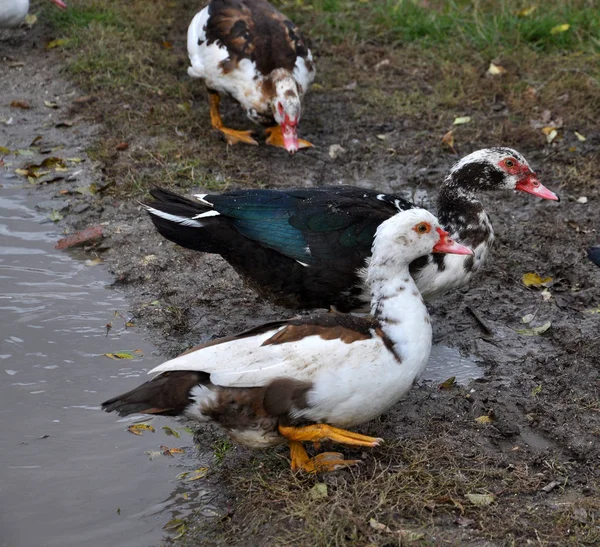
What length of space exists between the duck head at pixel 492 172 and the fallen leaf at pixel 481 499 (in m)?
1.72

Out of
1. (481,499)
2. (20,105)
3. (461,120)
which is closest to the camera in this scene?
(481,499)

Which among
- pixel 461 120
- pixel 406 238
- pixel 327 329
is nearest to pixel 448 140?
pixel 461 120

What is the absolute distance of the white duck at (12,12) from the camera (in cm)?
722

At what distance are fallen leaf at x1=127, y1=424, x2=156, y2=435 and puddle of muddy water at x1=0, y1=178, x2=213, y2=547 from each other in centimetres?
3

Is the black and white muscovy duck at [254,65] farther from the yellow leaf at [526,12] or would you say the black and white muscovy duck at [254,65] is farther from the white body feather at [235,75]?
the yellow leaf at [526,12]

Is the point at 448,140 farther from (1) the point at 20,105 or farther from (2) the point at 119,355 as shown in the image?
(1) the point at 20,105

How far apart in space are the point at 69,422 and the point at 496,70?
15.2ft

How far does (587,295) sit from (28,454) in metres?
2.91

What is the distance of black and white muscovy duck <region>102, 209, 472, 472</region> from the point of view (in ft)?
10.9

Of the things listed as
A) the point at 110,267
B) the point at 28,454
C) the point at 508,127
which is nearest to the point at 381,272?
the point at 28,454

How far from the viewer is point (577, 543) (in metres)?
3.06

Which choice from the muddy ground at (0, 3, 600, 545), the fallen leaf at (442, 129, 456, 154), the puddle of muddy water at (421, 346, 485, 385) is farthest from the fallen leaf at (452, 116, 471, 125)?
the puddle of muddy water at (421, 346, 485, 385)

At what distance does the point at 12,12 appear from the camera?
7.29 metres

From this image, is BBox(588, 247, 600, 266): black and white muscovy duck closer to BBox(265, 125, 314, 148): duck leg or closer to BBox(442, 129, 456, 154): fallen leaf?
BBox(442, 129, 456, 154): fallen leaf
